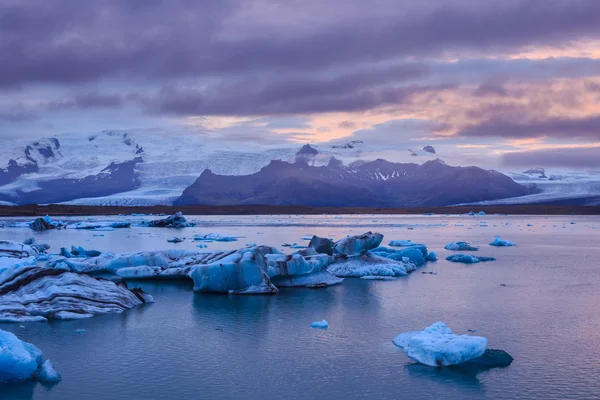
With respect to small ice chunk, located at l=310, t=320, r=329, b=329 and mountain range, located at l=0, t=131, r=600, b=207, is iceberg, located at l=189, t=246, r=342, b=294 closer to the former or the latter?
small ice chunk, located at l=310, t=320, r=329, b=329

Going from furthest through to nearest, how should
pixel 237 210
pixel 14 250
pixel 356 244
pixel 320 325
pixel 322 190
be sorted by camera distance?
pixel 322 190 → pixel 237 210 → pixel 14 250 → pixel 356 244 → pixel 320 325

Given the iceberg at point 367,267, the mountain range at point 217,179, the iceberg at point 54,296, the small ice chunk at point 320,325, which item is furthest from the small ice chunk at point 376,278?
the mountain range at point 217,179

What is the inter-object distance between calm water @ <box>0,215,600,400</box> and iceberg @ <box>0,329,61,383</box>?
0.20 metres

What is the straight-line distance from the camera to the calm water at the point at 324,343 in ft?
26.3

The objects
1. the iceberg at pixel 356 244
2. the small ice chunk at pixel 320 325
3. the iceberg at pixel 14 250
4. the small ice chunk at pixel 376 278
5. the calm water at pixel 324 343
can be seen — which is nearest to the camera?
the calm water at pixel 324 343

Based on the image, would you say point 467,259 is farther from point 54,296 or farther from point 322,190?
point 322,190

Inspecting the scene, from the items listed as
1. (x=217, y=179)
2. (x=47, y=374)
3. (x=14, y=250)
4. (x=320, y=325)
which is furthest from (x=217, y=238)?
(x=217, y=179)

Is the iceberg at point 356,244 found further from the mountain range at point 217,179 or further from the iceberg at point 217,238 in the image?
the mountain range at point 217,179

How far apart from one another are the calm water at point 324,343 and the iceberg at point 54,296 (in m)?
0.44

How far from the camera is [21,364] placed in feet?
26.8

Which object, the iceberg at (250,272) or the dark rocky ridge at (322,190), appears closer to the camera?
the iceberg at (250,272)

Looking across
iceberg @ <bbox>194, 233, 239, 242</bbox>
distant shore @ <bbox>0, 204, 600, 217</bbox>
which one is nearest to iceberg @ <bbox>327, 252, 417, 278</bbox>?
iceberg @ <bbox>194, 233, 239, 242</bbox>

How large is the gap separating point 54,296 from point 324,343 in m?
5.76

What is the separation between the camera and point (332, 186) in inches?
6545
